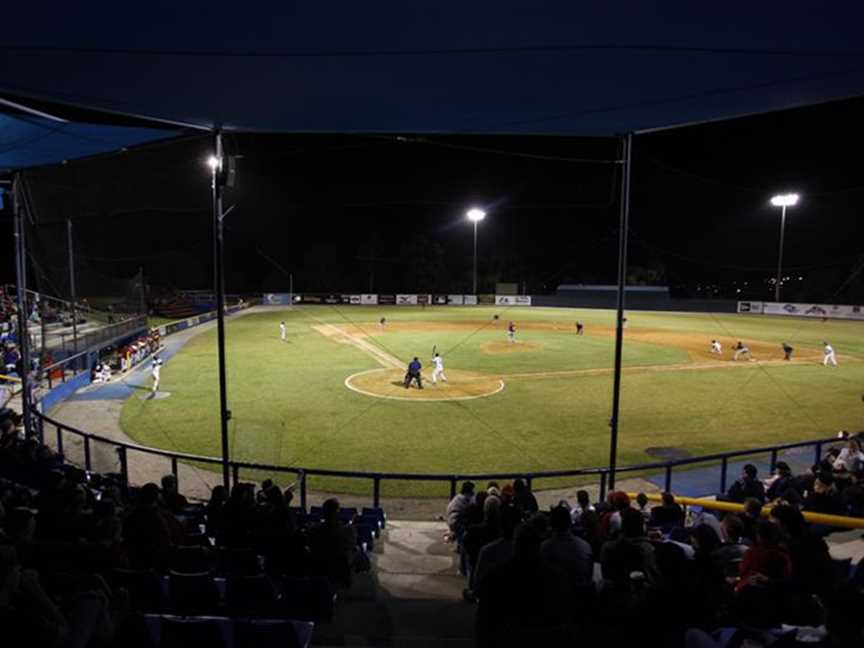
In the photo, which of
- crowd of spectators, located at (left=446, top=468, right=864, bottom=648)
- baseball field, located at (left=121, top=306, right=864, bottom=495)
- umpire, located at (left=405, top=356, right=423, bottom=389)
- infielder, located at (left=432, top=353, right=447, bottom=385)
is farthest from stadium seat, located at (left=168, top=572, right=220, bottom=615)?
infielder, located at (left=432, top=353, right=447, bottom=385)

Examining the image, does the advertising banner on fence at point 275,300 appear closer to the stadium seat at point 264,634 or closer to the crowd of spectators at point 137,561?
the crowd of spectators at point 137,561

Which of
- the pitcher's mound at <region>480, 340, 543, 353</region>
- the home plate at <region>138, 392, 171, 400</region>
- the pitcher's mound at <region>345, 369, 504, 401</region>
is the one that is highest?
the pitcher's mound at <region>345, 369, 504, 401</region>

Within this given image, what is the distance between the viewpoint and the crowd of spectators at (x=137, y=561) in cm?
341

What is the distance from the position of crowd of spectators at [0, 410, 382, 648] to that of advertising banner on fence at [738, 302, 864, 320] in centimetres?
5863

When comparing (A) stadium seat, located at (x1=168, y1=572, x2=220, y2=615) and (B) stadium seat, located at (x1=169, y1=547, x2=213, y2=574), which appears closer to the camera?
(A) stadium seat, located at (x1=168, y1=572, x2=220, y2=615)

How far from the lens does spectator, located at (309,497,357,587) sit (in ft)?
18.7

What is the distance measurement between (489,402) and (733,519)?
14614mm

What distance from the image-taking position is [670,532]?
6957mm

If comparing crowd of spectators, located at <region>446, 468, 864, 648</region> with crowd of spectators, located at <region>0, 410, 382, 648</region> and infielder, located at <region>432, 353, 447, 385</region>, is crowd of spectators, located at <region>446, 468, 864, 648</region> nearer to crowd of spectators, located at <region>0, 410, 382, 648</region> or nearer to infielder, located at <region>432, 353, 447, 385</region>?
crowd of spectators, located at <region>0, 410, 382, 648</region>

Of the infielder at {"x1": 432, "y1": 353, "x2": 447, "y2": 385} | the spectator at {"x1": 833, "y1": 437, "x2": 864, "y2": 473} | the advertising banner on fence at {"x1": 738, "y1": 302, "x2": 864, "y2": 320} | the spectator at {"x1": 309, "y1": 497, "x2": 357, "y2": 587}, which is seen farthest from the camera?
the advertising banner on fence at {"x1": 738, "y1": 302, "x2": 864, "y2": 320}

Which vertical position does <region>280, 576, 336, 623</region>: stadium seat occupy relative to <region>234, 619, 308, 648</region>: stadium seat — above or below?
below

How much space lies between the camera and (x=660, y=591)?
11.7ft

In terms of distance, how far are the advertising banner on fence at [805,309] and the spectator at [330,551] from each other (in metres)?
58.4

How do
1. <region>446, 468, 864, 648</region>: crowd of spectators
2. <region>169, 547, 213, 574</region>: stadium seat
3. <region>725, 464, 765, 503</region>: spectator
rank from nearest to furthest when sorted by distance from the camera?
<region>446, 468, 864, 648</region>: crowd of spectators < <region>169, 547, 213, 574</region>: stadium seat < <region>725, 464, 765, 503</region>: spectator
